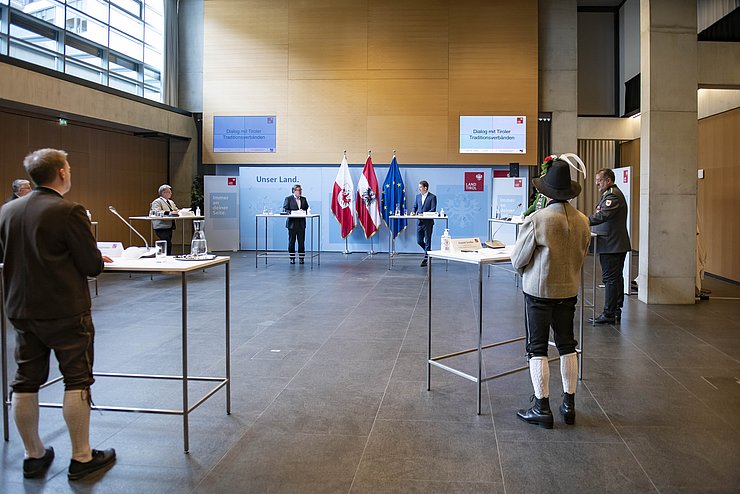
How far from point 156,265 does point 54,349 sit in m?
0.67

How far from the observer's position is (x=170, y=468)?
2871 millimetres

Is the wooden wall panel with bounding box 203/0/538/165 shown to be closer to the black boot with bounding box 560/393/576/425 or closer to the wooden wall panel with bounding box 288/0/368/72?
the wooden wall panel with bounding box 288/0/368/72

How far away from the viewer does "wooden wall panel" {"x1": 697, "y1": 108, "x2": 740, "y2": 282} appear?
9102 millimetres

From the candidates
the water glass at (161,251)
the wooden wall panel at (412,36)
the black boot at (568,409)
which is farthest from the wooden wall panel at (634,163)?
the water glass at (161,251)

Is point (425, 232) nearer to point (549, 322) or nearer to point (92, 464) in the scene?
point (549, 322)

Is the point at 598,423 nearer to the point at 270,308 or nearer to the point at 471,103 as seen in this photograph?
the point at 270,308

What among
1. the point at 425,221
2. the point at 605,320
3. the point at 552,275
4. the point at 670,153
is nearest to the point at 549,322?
the point at 552,275

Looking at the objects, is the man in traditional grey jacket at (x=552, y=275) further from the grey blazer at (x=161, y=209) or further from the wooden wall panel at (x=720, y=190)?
the grey blazer at (x=161, y=209)

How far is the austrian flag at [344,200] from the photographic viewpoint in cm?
1360

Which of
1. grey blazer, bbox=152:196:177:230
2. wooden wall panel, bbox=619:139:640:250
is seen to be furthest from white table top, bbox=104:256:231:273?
wooden wall panel, bbox=619:139:640:250

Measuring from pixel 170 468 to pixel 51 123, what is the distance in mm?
10025

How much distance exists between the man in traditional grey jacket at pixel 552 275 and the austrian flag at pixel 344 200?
10211mm

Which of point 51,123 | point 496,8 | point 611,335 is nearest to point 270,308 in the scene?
point 611,335

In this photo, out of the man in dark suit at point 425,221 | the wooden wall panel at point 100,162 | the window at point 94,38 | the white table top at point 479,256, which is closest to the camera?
the white table top at point 479,256
